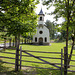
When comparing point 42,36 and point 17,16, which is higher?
point 17,16

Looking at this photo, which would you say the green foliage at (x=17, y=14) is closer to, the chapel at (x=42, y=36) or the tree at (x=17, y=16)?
the tree at (x=17, y=16)

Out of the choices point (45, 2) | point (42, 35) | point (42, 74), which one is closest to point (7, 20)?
point (45, 2)

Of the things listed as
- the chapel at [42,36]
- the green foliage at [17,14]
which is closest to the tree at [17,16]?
the green foliage at [17,14]

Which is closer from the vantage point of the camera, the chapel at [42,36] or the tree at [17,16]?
the tree at [17,16]

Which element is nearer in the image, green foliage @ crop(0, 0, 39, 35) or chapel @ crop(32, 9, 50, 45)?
green foliage @ crop(0, 0, 39, 35)

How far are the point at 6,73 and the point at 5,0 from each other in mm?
5105

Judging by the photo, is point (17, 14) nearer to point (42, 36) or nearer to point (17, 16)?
point (17, 16)

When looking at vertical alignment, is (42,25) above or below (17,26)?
above

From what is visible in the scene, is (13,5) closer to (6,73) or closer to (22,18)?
(22,18)

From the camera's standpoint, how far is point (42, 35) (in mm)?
30969

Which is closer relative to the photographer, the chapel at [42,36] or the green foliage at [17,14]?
the green foliage at [17,14]

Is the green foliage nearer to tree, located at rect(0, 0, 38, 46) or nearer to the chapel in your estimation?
tree, located at rect(0, 0, 38, 46)

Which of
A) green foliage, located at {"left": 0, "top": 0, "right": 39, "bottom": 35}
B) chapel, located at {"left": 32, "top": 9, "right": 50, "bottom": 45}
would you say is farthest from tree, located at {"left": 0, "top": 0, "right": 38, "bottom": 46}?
chapel, located at {"left": 32, "top": 9, "right": 50, "bottom": 45}

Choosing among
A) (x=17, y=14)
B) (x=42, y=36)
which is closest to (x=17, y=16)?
(x=17, y=14)
